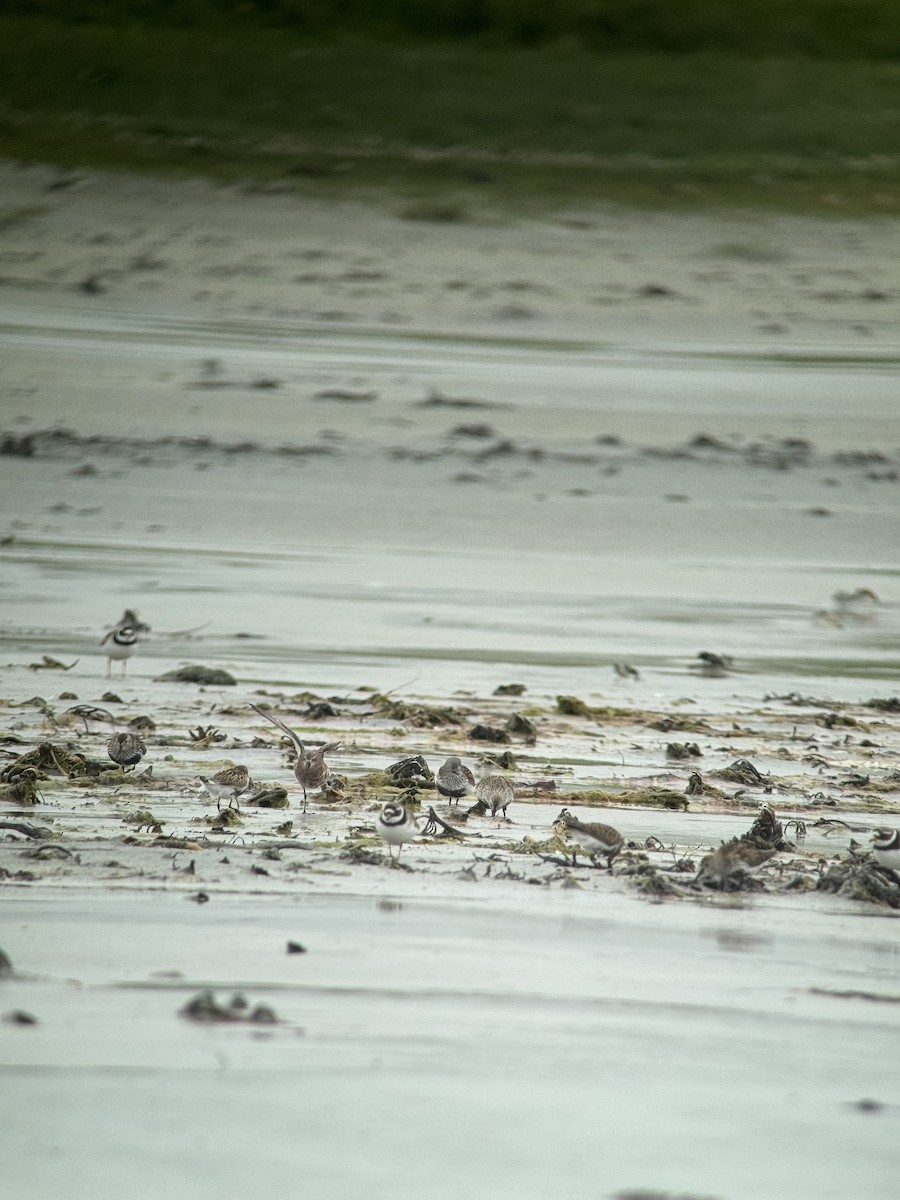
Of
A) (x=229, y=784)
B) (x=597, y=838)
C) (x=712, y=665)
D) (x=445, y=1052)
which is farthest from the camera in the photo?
(x=712, y=665)

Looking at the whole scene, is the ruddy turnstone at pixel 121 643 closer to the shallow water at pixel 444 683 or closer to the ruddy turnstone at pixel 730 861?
the shallow water at pixel 444 683

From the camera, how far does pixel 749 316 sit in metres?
12.6

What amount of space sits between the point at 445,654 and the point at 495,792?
2.30 metres

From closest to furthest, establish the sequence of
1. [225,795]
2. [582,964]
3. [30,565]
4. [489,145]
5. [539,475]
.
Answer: [582,964] → [225,795] → [30,565] → [539,475] → [489,145]

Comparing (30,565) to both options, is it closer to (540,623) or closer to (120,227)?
(540,623)

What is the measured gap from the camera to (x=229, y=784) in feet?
12.0

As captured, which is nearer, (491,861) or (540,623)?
(491,861)

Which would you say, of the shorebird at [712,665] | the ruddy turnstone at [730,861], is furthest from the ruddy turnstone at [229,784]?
the shorebird at [712,665]

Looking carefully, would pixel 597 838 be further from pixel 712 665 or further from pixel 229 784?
pixel 712 665

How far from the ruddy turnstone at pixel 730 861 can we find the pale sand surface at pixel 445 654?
0.05 m

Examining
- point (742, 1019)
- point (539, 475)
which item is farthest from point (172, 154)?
point (742, 1019)

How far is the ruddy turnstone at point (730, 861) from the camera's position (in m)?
3.25

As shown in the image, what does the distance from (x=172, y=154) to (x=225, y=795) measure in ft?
46.0

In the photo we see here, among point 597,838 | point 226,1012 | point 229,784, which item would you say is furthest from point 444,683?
point 226,1012
